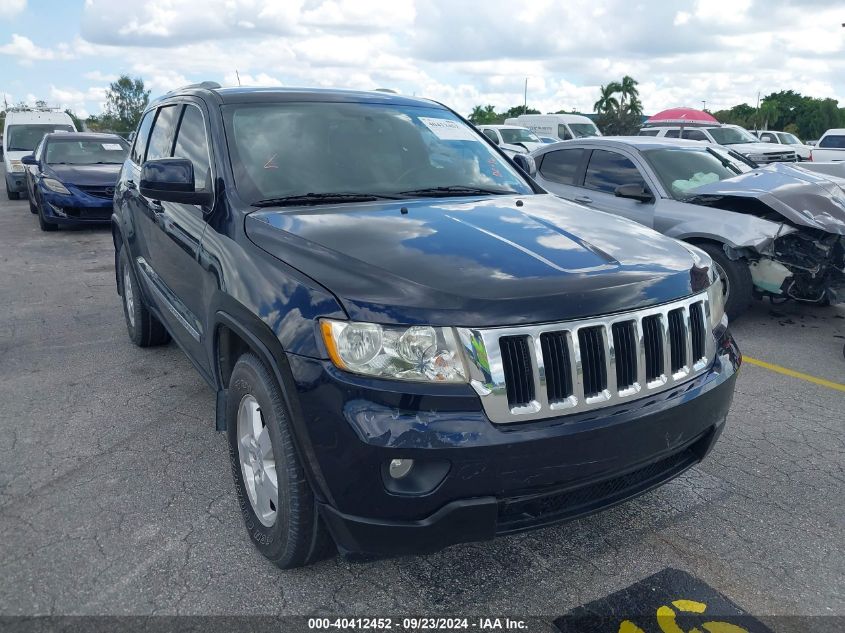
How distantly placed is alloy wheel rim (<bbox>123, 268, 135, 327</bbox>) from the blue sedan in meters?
5.87

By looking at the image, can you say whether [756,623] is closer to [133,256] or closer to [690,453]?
[690,453]

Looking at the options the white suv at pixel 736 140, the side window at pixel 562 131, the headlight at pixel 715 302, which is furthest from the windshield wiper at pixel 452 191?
the side window at pixel 562 131

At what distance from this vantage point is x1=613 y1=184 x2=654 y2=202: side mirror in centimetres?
668

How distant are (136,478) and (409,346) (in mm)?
1975

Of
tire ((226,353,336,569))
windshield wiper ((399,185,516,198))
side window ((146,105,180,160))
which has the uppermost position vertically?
side window ((146,105,180,160))

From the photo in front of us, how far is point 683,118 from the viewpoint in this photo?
68.1 ft

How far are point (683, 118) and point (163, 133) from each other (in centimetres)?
1929

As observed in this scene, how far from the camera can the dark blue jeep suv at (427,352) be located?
7.16 ft

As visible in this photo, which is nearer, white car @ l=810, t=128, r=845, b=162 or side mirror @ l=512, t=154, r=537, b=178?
side mirror @ l=512, t=154, r=537, b=178

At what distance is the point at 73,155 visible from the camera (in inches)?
486

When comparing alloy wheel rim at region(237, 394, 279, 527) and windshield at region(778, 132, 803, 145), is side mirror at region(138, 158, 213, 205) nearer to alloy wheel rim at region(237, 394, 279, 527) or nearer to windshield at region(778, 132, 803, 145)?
alloy wheel rim at region(237, 394, 279, 527)

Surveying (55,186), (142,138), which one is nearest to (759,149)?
(55,186)

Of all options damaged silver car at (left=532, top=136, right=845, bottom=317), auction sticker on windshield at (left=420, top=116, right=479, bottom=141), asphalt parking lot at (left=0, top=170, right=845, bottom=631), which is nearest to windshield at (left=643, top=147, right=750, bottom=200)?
damaged silver car at (left=532, top=136, right=845, bottom=317)

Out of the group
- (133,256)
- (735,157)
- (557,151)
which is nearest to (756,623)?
(133,256)
